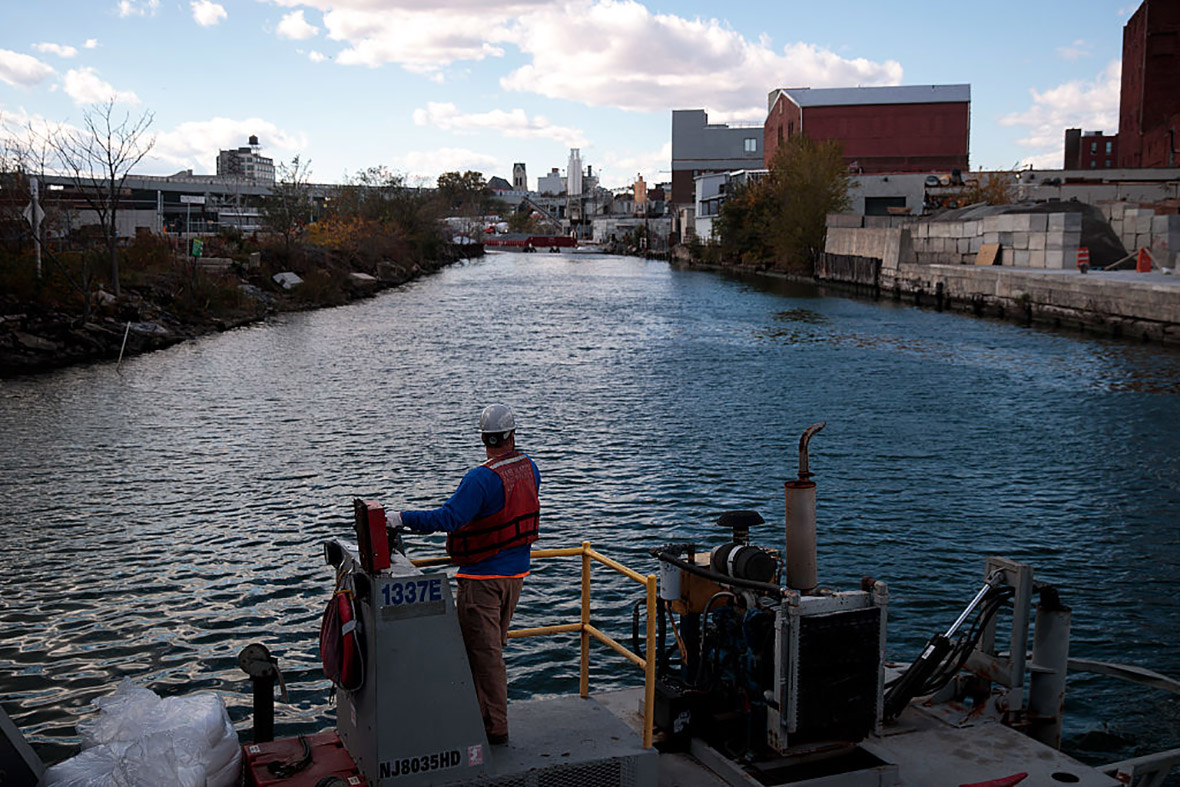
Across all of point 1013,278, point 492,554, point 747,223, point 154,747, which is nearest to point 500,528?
point 492,554

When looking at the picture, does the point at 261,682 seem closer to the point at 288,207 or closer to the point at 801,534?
the point at 801,534

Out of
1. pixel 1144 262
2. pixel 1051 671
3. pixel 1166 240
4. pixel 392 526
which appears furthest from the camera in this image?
pixel 1166 240

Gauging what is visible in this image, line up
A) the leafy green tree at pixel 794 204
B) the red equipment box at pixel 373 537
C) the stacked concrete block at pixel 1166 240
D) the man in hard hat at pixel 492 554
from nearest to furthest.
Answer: the red equipment box at pixel 373 537 → the man in hard hat at pixel 492 554 → the stacked concrete block at pixel 1166 240 → the leafy green tree at pixel 794 204

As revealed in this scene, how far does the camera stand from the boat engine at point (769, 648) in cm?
637

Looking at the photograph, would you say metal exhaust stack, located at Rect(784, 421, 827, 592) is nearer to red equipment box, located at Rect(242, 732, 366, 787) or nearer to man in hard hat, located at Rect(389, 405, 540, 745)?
man in hard hat, located at Rect(389, 405, 540, 745)

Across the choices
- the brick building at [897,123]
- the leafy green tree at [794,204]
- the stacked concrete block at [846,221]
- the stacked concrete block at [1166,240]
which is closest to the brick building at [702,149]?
the brick building at [897,123]

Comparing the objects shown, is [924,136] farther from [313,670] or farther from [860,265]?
[313,670]

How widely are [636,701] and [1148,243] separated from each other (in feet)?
175

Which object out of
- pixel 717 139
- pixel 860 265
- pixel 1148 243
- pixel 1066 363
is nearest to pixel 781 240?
pixel 860 265

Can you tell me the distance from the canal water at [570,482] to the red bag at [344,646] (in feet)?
16.8

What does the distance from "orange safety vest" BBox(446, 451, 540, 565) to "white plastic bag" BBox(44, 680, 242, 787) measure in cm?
179

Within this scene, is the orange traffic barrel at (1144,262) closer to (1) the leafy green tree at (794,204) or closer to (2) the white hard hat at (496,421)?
(1) the leafy green tree at (794,204)

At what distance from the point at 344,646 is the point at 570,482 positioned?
45.3 feet

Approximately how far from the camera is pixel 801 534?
268 inches
